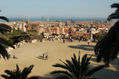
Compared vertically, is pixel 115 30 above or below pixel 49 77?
above

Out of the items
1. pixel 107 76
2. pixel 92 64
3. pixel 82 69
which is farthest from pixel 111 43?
pixel 92 64

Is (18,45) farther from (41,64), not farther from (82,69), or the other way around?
(82,69)

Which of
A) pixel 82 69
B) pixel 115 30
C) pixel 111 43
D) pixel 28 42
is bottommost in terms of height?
pixel 28 42

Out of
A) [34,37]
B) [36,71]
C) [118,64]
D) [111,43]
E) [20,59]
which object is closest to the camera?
[111,43]

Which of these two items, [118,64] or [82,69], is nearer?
[82,69]

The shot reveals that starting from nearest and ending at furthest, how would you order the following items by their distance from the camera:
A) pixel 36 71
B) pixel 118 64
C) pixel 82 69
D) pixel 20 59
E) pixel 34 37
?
1. pixel 82 69
2. pixel 36 71
3. pixel 118 64
4. pixel 20 59
5. pixel 34 37

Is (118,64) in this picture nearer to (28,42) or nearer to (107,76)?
(107,76)

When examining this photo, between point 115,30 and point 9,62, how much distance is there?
13.4 meters

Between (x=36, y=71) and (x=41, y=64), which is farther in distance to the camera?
(x=41, y=64)

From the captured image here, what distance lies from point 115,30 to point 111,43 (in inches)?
19.0

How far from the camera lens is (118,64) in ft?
53.8

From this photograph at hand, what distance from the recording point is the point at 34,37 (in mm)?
35094

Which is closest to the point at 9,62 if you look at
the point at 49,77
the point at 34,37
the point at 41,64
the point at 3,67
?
the point at 3,67

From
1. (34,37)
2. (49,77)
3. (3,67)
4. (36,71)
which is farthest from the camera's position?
(34,37)
